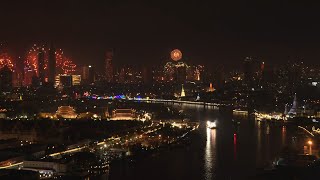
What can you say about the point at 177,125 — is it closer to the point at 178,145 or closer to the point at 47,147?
the point at 178,145

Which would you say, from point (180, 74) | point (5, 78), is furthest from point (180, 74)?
point (5, 78)

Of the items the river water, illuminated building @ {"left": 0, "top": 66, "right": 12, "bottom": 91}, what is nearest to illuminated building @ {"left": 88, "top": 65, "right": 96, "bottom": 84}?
illuminated building @ {"left": 0, "top": 66, "right": 12, "bottom": 91}

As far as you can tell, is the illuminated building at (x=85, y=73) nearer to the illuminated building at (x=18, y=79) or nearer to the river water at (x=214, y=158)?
the illuminated building at (x=18, y=79)

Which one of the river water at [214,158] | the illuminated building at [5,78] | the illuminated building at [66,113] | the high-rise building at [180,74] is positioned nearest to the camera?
the river water at [214,158]

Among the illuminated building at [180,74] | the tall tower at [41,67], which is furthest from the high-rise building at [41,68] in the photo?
the illuminated building at [180,74]

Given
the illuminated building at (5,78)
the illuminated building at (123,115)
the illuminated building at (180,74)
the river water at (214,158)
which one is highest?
the illuminated building at (180,74)

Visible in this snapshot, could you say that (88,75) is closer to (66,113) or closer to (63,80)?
(63,80)

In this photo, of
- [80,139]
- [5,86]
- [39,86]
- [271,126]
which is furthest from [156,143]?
[39,86]
